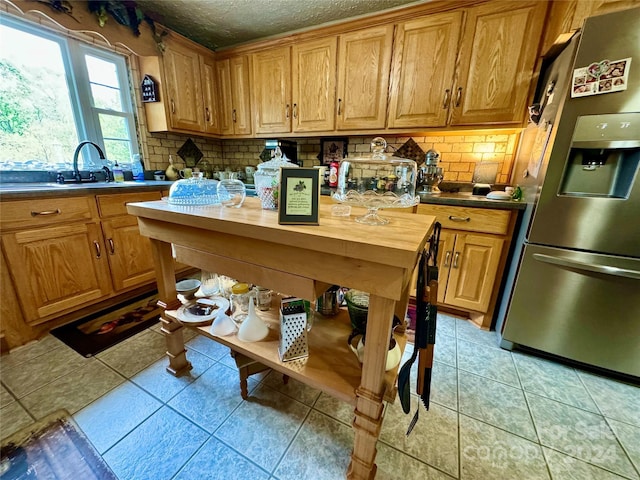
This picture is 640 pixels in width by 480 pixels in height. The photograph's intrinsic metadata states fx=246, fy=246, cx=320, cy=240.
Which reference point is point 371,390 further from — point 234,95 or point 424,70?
point 234,95

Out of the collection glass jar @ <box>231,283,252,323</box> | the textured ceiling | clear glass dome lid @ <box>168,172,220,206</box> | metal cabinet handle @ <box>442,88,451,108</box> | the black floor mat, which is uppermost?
the textured ceiling

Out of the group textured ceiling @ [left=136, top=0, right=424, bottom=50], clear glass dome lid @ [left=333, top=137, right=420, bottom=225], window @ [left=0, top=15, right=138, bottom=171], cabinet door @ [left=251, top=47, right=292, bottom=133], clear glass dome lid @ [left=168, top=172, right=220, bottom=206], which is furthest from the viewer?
cabinet door @ [left=251, top=47, right=292, bottom=133]

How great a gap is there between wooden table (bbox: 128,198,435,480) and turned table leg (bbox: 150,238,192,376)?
4.0 inches

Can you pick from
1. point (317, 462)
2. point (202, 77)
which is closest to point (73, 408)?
point (317, 462)

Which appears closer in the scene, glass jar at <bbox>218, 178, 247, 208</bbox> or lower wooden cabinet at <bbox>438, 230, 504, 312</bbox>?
glass jar at <bbox>218, 178, 247, 208</bbox>

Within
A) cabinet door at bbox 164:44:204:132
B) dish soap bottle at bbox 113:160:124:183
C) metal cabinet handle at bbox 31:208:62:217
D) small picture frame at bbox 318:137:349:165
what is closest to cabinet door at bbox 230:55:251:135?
cabinet door at bbox 164:44:204:132

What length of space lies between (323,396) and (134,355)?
1169 mm

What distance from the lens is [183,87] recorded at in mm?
2531

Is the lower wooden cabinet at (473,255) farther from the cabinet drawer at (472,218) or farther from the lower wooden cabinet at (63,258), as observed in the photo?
the lower wooden cabinet at (63,258)

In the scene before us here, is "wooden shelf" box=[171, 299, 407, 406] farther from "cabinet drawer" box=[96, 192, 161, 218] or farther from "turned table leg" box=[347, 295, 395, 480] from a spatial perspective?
"cabinet drawer" box=[96, 192, 161, 218]

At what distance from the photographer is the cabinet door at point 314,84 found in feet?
7.47

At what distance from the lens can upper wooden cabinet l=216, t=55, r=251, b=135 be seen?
107 inches

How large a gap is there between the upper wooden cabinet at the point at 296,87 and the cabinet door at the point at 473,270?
1602 mm

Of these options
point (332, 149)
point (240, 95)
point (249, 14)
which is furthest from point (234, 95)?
point (332, 149)
